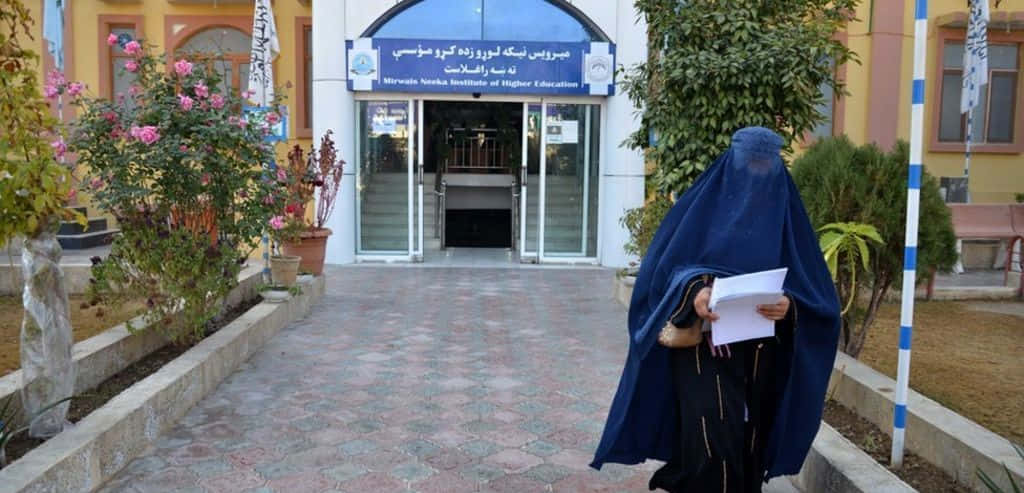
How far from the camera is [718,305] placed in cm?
267

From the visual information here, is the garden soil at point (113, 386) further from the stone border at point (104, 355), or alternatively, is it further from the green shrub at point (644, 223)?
the green shrub at point (644, 223)

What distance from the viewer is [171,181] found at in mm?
5309

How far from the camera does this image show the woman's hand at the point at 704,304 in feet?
8.82

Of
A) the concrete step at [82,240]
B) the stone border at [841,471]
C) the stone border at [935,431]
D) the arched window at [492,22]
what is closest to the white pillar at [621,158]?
the arched window at [492,22]

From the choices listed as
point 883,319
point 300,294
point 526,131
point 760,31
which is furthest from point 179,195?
point 526,131

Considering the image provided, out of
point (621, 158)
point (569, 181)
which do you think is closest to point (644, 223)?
point (621, 158)

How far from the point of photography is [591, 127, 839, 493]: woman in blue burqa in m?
2.77

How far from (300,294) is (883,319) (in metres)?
5.41

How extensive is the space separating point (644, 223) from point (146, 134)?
→ 477cm

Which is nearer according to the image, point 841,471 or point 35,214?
point 35,214

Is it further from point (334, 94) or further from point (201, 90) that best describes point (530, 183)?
point (201, 90)

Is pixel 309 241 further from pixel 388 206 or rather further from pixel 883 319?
pixel 883 319

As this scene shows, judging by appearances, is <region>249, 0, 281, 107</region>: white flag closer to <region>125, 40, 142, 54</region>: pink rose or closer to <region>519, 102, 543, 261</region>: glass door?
<region>125, 40, 142, 54</region>: pink rose

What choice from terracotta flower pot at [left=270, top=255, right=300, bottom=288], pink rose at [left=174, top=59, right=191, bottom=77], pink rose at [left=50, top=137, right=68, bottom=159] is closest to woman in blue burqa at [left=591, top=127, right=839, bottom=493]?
pink rose at [left=50, top=137, right=68, bottom=159]
